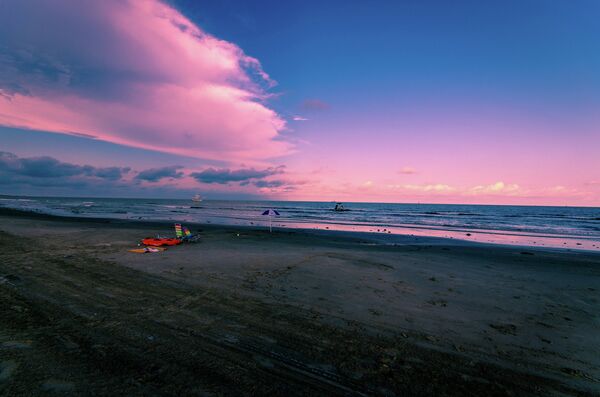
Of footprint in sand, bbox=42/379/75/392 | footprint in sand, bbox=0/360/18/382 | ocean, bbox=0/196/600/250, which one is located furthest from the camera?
ocean, bbox=0/196/600/250

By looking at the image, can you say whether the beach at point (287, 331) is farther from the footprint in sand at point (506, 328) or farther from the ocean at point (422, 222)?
the ocean at point (422, 222)

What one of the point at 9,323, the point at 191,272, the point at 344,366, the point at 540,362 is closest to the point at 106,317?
the point at 9,323

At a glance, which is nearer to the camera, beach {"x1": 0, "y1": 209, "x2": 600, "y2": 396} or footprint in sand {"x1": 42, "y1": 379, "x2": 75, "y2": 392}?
footprint in sand {"x1": 42, "y1": 379, "x2": 75, "y2": 392}

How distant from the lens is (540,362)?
451 centimetres

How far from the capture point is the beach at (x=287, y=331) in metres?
3.66

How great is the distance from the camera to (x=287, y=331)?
5113 mm

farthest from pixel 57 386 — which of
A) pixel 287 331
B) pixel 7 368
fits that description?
pixel 287 331

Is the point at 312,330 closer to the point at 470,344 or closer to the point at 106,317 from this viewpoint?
the point at 470,344

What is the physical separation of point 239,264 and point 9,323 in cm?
646

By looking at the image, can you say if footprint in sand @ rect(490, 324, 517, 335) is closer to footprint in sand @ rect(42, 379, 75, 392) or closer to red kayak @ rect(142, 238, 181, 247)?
footprint in sand @ rect(42, 379, 75, 392)

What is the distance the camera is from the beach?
3.66m

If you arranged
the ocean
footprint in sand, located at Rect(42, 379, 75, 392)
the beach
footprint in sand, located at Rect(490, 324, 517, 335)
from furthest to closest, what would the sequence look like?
1. the ocean
2. footprint in sand, located at Rect(490, 324, 517, 335)
3. the beach
4. footprint in sand, located at Rect(42, 379, 75, 392)

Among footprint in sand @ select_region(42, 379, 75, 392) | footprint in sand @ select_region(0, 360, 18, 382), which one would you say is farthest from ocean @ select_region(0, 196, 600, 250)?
footprint in sand @ select_region(0, 360, 18, 382)

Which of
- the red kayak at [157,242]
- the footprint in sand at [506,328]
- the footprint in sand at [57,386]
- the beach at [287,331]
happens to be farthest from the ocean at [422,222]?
the footprint in sand at [57,386]
